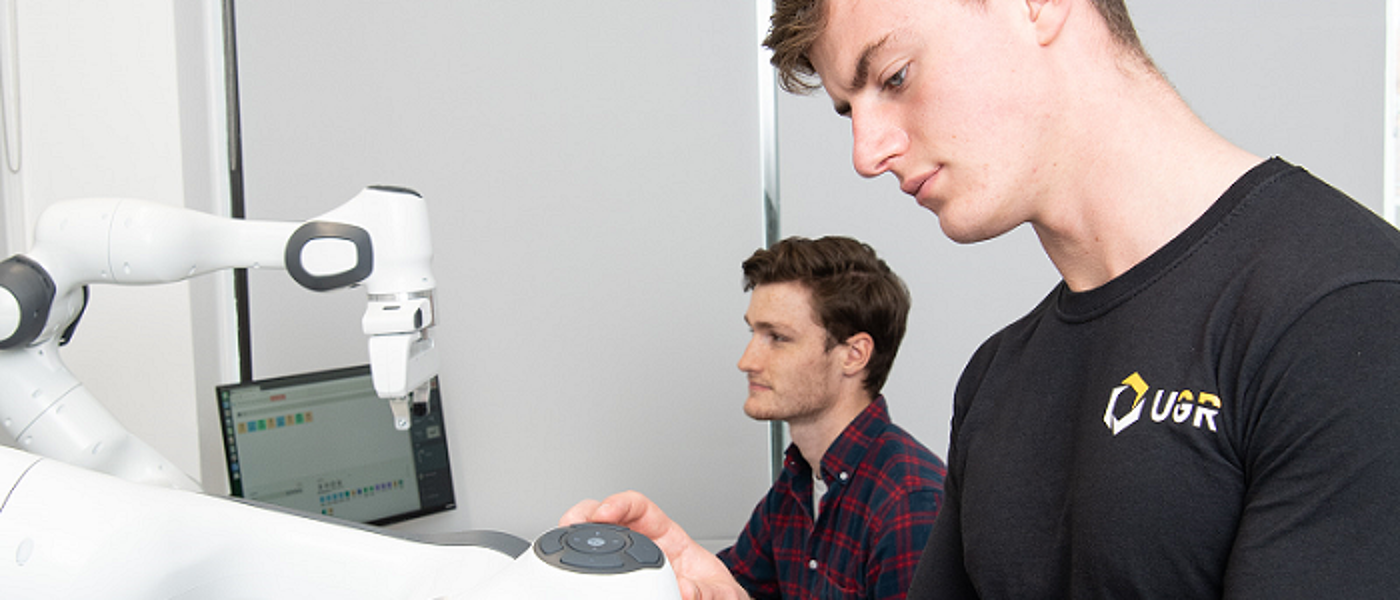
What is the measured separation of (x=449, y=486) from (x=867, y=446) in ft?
2.70

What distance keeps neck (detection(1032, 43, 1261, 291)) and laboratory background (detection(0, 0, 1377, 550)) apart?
127cm

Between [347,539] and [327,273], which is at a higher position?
[327,273]

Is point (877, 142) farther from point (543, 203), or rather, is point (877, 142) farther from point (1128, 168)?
point (543, 203)

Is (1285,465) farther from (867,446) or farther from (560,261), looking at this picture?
(560,261)

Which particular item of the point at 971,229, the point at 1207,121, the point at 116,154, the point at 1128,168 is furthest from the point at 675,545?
the point at 1207,121

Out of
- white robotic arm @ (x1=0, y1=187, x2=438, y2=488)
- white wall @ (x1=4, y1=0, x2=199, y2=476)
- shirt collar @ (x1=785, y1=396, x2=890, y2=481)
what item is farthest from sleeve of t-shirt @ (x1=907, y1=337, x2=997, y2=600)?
white wall @ (x1=4, y1=0, x2=199, y2=476)

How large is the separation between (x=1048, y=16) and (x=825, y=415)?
3.59ft

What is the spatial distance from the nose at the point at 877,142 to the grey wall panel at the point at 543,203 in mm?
1195

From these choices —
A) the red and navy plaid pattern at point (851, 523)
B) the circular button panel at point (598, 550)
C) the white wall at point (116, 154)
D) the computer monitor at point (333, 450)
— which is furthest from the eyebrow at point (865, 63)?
the white wall at point (116, 154)

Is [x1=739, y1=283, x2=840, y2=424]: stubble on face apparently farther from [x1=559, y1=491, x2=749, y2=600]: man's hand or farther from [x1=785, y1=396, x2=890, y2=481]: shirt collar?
[x1=559, y1=491, x2=749, y2=600]: man's hand

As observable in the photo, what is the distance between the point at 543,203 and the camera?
1.90m

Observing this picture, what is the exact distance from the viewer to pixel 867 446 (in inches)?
61.4

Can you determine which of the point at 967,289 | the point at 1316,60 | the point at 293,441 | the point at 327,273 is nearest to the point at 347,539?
the point at 327,273

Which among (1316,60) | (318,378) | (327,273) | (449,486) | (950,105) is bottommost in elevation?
(449,486)
